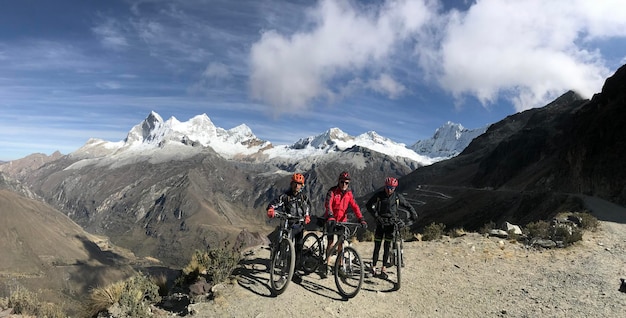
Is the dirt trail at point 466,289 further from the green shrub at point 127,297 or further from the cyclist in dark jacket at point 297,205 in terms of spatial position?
the green shrub at point 127,297

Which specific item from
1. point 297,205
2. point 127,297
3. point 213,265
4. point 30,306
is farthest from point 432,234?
point 30,306

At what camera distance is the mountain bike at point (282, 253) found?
37.3ft

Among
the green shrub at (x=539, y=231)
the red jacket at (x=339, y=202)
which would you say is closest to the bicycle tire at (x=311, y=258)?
the red jacket at (x=339, y=202)

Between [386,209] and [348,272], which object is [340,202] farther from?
[348,272]

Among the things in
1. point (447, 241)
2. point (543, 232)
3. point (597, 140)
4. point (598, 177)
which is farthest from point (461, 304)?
point (597, 140)

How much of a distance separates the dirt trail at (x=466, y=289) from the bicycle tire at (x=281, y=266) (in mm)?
354

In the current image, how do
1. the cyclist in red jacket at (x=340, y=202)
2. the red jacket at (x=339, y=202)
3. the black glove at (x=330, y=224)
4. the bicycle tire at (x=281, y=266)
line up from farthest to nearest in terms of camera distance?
the red jacket at (x=339, y=202), the cyclist in red jacket at (x=340, y=202), the black glove at (x=330, y=224), the bicycle tire at (x=281, y=266)

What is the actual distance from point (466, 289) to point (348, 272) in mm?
4043

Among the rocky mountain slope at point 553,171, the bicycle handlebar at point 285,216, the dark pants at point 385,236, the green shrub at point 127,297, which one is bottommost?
the green shrub at point 127,297

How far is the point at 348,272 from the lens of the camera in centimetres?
1113

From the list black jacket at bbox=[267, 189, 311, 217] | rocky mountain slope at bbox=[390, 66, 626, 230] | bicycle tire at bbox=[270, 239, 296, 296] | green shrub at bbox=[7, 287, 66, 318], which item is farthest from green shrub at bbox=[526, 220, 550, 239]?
green shrub at bbox=[7, 287, 66, 318]

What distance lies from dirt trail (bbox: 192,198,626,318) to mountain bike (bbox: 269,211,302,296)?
1.44 feet

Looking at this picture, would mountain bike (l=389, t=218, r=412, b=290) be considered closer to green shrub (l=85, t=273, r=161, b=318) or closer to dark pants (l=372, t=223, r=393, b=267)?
dark pants (l=372, t=223, r=393, b=267)

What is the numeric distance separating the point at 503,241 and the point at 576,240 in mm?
3079
